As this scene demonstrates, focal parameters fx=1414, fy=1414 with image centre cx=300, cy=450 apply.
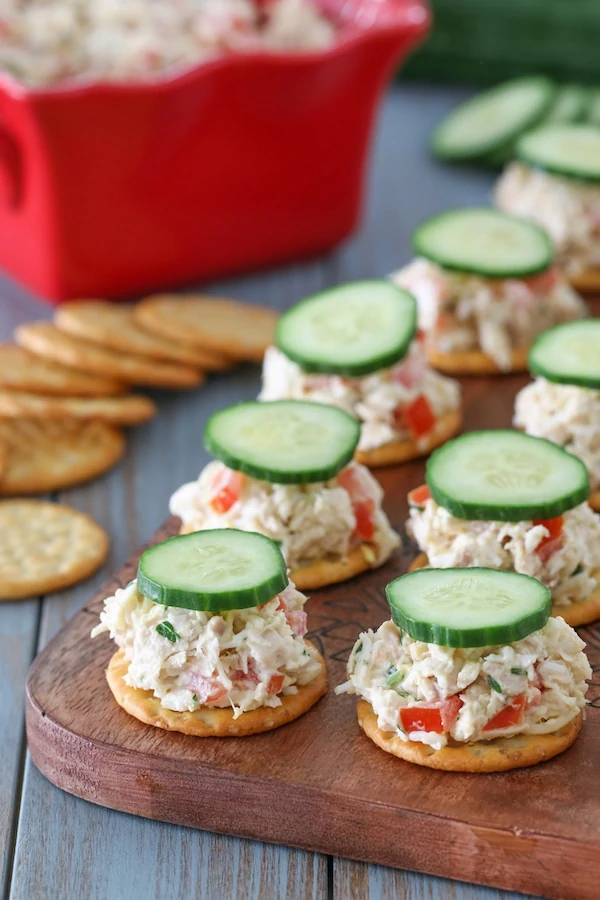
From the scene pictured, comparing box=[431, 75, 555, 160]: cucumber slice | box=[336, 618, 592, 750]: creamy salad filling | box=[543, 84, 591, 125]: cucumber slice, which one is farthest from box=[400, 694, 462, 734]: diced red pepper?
box=[543, 84, 591, 125]: cucumber slice

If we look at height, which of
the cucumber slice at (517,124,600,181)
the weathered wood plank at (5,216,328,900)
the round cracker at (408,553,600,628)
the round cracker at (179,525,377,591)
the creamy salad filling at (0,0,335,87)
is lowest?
the weathered wood plank at (5,216,328,900)

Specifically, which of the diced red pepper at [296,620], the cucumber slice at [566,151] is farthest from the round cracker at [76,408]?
the cucumber slice at [566,151]

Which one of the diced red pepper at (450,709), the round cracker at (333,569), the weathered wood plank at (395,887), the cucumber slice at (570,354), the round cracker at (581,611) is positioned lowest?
the weathered wood plank at (395,887)

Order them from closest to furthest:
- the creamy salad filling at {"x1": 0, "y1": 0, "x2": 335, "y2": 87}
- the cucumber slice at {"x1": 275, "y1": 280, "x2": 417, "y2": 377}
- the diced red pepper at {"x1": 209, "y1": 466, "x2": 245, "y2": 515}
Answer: the diced red pepper at {"x1": 209, "y1": 466, "x2": 245, "y2": 515}, the cucumber slice at {"x1": 275, "y1": 280, "x2": 417, "y2": 377}, the creamy salad filling at {"x1": 0, "y1": 0, "x2": 335, "y2": 87}

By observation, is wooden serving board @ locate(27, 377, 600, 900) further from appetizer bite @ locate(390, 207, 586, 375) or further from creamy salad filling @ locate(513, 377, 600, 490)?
appetizer bite @ locate(390, 207, 586, 375)

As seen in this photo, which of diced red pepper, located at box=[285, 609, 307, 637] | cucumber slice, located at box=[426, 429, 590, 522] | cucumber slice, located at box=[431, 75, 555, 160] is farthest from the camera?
cucumber slice, located at box=[431, 75, 555, 160]

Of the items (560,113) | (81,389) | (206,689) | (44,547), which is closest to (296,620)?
(206,689)

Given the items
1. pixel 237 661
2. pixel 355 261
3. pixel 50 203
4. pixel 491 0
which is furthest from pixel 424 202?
pixel 237 661

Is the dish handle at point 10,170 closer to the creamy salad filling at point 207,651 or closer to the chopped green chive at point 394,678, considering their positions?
the creamy salad filling at point 207,651
